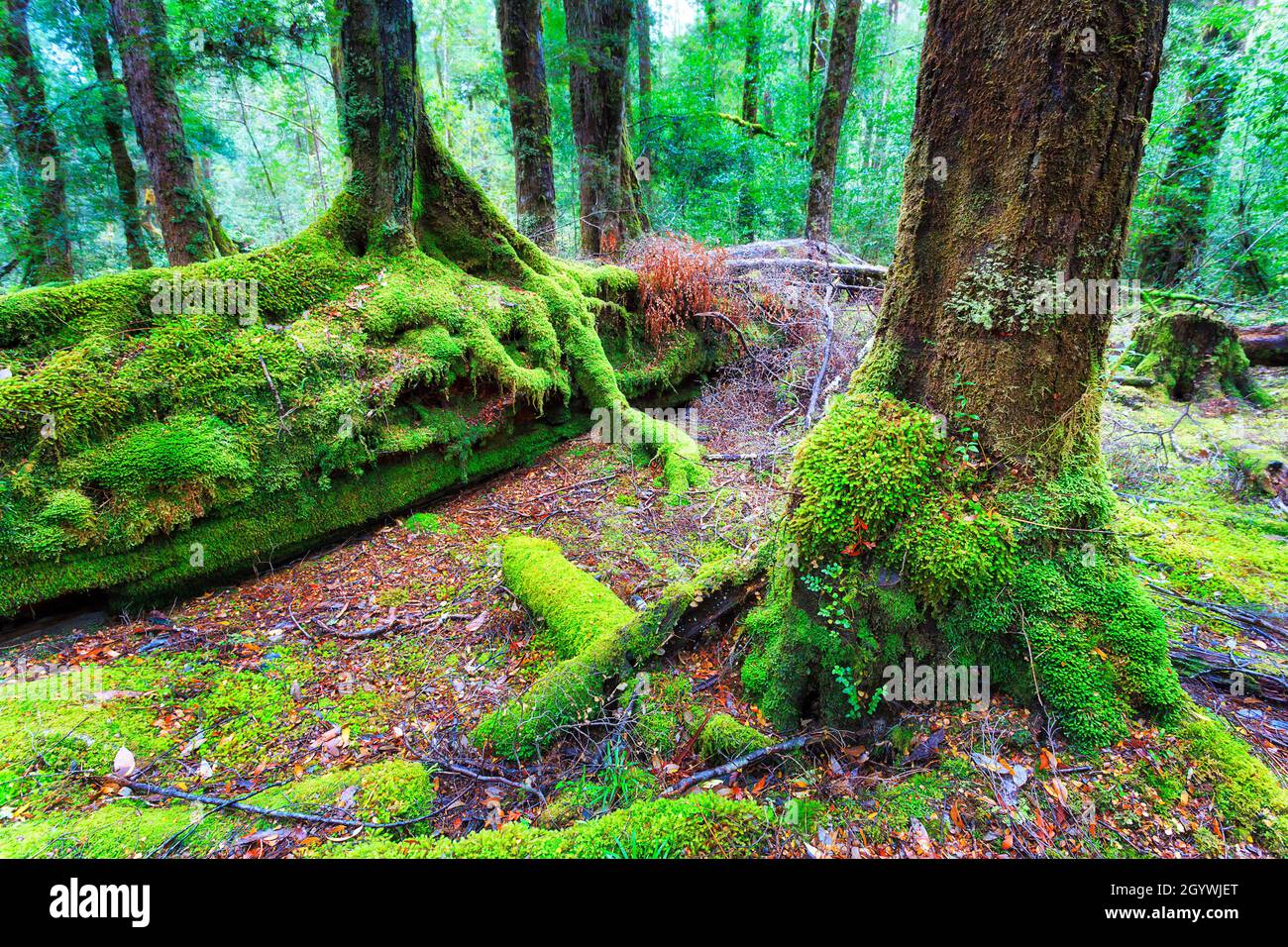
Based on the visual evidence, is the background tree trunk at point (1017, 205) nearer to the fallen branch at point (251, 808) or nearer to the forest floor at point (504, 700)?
the forest floor at point (504, 700)

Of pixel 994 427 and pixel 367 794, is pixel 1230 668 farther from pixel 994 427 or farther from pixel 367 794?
pixel 367 794

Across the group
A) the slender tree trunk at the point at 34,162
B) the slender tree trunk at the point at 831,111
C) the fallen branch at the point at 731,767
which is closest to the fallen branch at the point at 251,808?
the fallen branch at the point at 731,767

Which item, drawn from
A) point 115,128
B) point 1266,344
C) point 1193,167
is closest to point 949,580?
point 1266,344

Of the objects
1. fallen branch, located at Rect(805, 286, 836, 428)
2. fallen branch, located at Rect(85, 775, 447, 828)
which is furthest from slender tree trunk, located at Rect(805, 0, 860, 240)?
fallen branch, located at Rect(85, 775, 447, 828)

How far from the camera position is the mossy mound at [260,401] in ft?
13.4

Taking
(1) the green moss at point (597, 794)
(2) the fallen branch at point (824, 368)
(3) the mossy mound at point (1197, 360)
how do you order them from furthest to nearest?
(3) the mossy mound at point (1197, 360)
(2) the fallen branch at point (824, 368)
(1) the green moss at point (597, 794)

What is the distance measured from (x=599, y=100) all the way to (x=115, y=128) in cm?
976

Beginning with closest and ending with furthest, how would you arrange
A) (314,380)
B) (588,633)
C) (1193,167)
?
1. (588,633)
2. (314,380)
3. (1193,167)

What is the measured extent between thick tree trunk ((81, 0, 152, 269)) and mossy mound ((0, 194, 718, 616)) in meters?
8.38

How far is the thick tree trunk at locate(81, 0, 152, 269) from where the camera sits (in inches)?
393

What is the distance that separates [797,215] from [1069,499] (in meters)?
17.2

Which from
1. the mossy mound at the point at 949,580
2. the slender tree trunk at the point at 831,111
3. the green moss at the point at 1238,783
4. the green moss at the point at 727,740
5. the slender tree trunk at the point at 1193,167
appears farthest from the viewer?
the slender tree trunk at the point at 831,111

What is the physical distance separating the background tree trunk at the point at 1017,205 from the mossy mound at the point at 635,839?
210cm

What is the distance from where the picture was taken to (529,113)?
9.89 m
